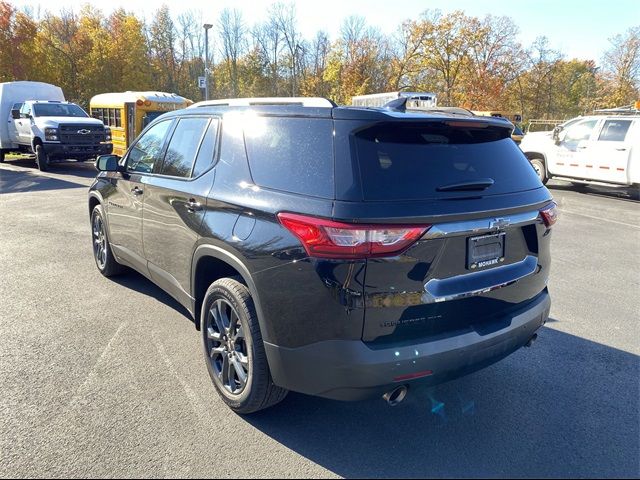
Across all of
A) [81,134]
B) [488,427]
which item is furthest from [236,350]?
[81,134]

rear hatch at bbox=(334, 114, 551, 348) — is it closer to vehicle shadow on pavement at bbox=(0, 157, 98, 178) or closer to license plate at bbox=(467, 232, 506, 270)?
license plate at bbox=(467, 232, 506, 270)

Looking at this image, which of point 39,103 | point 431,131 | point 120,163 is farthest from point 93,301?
point 39,103

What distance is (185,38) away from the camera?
57062 millimetres

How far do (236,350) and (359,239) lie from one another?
1241 millimetres

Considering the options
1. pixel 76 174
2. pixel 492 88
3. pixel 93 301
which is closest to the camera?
pixel 93 301

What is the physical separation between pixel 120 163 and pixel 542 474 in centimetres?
441

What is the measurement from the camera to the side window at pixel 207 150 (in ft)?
11.0

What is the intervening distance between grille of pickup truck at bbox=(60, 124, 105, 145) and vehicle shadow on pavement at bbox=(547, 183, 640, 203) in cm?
1471

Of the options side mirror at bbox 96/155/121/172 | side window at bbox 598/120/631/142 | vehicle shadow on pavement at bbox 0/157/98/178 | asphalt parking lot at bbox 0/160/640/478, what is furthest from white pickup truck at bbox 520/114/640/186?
vehicle shadow on pavement at bbox 0/157/98/178

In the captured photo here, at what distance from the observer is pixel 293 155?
2.69 metres

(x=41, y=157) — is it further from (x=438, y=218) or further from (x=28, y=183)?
(x=438, y=218)

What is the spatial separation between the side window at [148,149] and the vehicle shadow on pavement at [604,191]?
12.3m

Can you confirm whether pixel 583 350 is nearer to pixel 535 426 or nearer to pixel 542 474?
pixel 535 426

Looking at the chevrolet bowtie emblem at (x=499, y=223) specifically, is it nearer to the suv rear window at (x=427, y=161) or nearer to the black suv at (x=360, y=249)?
the black suv at (x=360, y=249)
